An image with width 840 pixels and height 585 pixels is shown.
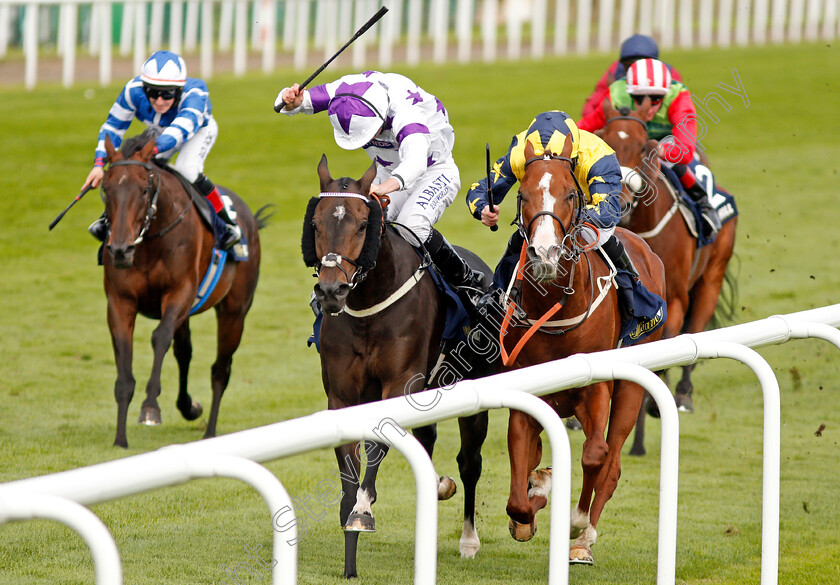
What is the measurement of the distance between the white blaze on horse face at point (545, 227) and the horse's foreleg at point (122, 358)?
3.14m

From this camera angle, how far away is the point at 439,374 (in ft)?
15.7

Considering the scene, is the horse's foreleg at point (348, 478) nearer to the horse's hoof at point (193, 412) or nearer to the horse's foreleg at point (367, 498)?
the horse's foreleg at point (367, 498)

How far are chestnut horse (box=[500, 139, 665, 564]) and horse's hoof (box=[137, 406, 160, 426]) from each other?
2751 millimetres

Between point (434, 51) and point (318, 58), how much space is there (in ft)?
8.56

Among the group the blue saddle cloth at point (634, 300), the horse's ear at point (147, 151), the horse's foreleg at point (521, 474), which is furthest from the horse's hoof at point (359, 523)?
the horse's ear at point (147, 151)

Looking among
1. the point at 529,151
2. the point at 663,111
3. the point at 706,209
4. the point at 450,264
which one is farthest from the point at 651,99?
the point at 529,151

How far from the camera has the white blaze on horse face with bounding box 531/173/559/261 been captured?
12.2ft

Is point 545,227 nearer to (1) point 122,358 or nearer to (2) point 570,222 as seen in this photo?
(2) point 570,222

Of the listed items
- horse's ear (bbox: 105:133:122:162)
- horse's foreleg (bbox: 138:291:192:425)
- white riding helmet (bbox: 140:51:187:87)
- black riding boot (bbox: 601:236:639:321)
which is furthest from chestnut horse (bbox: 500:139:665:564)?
white riding helmet (bbox: 140:51:187:87)

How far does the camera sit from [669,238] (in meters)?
7.00

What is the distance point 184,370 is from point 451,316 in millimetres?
2941

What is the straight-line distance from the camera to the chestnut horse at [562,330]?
12.9 feet

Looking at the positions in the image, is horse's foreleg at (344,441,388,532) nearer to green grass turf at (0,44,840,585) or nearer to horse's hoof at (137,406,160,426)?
green grass turf at (0,44,840,585)

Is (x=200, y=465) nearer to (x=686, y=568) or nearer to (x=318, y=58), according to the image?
(x=686, y=568)
